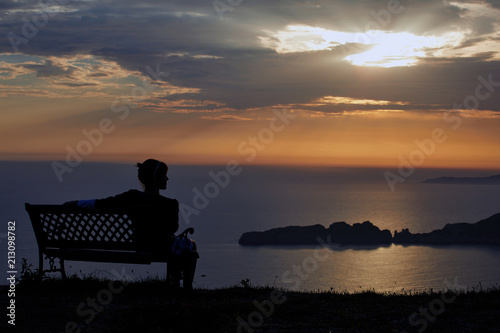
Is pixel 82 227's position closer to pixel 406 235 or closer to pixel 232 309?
pixel 232 309

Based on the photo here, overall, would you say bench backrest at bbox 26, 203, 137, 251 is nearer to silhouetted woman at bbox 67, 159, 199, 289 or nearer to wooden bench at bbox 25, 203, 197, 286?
wooden bench at bbox 25, 203, 197, 286

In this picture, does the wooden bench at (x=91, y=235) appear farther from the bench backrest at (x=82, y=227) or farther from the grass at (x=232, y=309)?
the grass at (x=232, y=309)

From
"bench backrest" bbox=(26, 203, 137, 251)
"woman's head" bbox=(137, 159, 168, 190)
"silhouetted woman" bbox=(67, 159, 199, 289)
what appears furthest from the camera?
"woman's head" bbox=(137, 159, 168, 190)

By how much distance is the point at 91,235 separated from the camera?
24.6 ft

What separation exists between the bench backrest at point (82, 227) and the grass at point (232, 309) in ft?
2.25

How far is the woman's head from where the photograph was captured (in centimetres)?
743

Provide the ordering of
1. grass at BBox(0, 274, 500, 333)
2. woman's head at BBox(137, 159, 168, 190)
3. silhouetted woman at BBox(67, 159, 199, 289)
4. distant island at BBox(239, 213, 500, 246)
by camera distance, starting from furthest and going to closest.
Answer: distant island at BBox(239, 213, 500, 246)
woman's head at BBox(137, 159, 168, 190)
silhouetted woman at BBox(67, 159, 199, 289)
grass at BBox(0, 274, 500, 333)

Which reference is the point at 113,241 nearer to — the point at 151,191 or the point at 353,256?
the point at 151,191

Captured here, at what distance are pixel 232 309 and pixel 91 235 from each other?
2577 millimetres

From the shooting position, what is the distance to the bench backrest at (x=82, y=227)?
726cm

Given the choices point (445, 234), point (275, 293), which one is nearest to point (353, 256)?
point (445, 234)

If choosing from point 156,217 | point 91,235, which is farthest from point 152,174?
point 91,235

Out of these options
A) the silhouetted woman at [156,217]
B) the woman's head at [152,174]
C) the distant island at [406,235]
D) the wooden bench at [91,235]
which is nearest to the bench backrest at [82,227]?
the wooden bench at [91,235]

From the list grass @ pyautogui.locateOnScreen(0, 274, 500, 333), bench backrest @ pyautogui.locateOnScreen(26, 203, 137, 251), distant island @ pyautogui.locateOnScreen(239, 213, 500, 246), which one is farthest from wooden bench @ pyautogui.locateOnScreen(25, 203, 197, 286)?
distant island @ pyautogui.locateOnScreen(239, 213, 500, 246)
